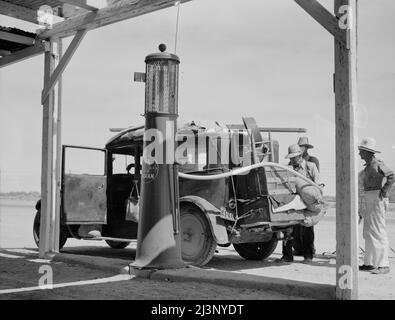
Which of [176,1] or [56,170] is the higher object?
[176,1]

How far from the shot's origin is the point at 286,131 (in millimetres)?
10000

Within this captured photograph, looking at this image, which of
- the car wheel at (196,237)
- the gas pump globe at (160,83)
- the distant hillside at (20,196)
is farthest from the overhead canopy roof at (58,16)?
the distant hillside at (20,196)

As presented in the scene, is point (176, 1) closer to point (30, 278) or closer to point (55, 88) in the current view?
point (55, 88)

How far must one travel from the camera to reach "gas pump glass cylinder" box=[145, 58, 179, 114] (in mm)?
7141

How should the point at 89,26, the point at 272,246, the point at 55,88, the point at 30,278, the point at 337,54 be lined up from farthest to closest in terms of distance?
the point at 272,246 < the point at 55,88 < the point at 89,26 < the point at 30,278 < the point at 337,54

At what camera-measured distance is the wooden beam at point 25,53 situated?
895 centimetres

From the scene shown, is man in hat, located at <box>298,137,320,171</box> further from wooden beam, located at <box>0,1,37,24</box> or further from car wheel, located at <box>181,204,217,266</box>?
wooden beam, located at <box>0,1,37,24</box>

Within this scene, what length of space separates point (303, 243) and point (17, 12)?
5.63 metres

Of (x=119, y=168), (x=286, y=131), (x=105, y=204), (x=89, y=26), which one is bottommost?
(x=105, y=204)

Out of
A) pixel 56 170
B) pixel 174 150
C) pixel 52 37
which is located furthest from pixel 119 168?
pixel 174 150

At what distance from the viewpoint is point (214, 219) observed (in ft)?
26.7

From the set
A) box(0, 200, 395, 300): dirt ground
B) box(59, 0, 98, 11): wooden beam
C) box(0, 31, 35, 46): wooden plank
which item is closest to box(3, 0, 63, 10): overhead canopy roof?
box(0, 31, 35, 46): wooden plank
